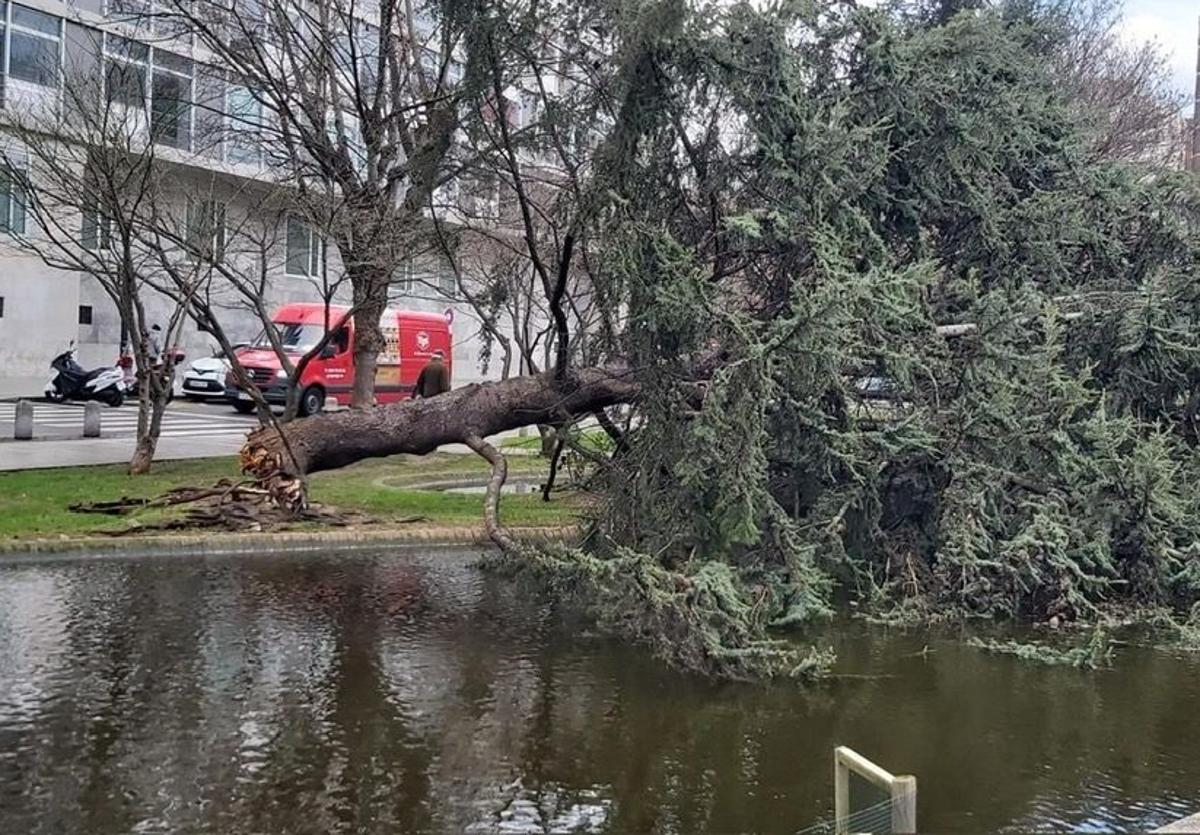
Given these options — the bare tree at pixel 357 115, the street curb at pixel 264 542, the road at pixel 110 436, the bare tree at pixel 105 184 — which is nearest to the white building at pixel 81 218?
the bare tree at pixel 357 115

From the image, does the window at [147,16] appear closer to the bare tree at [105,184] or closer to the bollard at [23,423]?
the bare tree at [105,184]

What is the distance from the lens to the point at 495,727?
21.1 feet

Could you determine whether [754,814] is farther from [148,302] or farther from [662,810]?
[148,302]

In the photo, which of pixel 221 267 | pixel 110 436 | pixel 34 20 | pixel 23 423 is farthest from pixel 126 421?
pixel 221 267

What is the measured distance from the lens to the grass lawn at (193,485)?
11.4 meters

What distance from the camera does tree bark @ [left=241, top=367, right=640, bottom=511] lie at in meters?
11.0

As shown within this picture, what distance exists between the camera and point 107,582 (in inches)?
378

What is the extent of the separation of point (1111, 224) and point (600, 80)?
527cm

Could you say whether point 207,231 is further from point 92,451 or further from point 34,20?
point 34,20

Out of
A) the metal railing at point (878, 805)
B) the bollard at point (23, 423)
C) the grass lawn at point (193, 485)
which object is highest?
the bollard at point (23, 423)

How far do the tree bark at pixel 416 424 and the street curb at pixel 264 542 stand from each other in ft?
2.15

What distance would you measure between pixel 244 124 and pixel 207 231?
6137mm

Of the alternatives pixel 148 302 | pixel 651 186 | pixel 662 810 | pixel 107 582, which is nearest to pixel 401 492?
pixel 107 582

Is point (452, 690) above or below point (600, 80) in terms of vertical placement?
below
